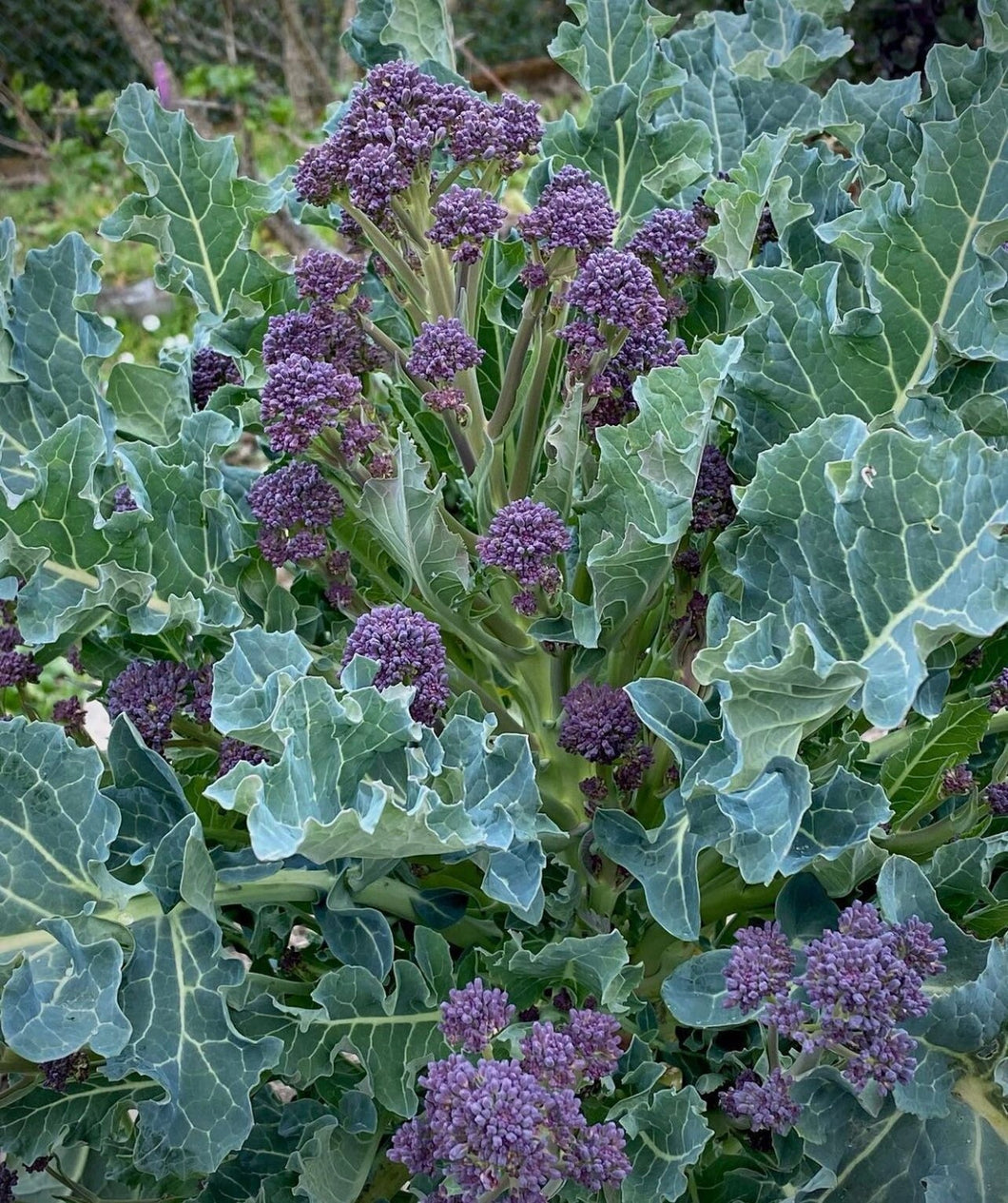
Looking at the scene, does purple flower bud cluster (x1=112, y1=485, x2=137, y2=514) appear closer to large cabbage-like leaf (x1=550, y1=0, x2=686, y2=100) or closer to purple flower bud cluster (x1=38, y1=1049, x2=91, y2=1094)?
purple flower bud cluster (x1=38, y1=1049, x2=91, y2=1094)

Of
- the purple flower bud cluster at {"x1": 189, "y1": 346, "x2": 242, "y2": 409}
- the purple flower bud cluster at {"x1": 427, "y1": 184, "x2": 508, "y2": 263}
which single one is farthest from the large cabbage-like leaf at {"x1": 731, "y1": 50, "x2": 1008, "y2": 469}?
the purple flower bud cluster at {"x1": 189, "y1": 346, "x2": 242, "y2": 409}

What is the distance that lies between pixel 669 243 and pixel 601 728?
17.7 inches

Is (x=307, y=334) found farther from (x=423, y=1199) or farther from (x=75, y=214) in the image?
(x=75, y=214)

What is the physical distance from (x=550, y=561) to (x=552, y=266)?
278 millimetres

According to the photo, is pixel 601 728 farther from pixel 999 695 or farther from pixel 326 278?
pixel 326 278

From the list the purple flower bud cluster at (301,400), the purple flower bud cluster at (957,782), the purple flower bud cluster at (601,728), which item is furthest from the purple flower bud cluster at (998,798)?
the purple flower bud cluster at (301,400)

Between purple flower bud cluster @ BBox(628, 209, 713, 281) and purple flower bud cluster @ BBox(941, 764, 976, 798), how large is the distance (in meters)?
0.50

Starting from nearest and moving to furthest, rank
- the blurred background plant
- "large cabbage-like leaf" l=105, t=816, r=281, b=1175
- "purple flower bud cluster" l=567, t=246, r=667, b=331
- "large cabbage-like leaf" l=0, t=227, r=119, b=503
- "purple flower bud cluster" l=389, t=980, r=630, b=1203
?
1. "purple flower bud cluster" l=389, t=980, r=630, b=1203
2. "large cabbage-like leaf" l=105, t=816, r=281, b=1175
3. "purple flower bud cluster" l=567, t=246, r=667, b=331
4. "large cabbage-like leaf" l=0, t=227, r=119, b=503
5. the blurred background plant

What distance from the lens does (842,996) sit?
81 cm

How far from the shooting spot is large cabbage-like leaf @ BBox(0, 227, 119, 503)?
49.4 inches

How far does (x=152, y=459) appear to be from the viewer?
1.18m

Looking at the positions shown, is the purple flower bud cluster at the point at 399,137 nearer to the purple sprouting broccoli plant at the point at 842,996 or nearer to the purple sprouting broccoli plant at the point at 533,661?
the purple sprouting broccoli plant at the point at 533,661

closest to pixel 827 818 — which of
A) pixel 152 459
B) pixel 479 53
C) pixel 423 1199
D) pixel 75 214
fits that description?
pixel 423 1199

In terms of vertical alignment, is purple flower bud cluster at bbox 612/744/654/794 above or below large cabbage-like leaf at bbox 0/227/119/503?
below
